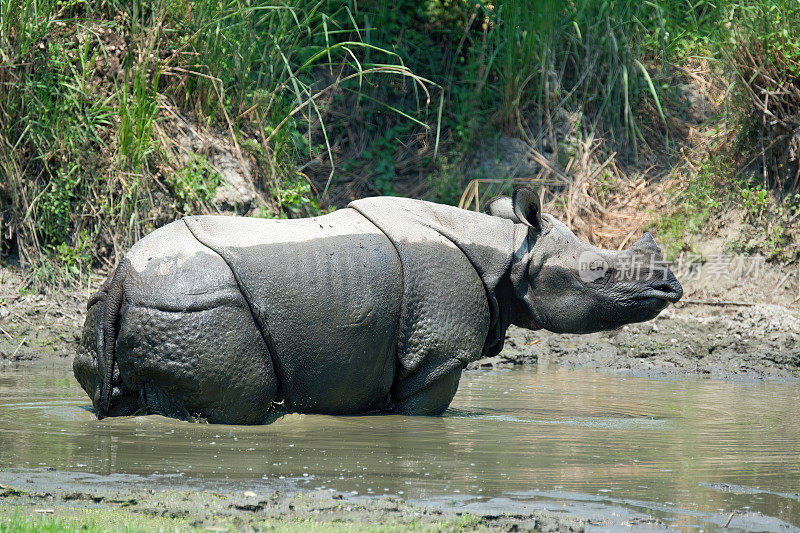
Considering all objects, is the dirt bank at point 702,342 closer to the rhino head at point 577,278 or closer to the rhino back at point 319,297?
the rhino head at point 577,278

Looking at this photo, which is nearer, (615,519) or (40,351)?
(615,519)

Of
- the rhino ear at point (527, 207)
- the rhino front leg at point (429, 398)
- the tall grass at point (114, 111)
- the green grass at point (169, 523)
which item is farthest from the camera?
the tall grass at point (114, 111)

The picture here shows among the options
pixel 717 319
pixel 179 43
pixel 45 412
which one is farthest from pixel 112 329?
pixel 717 319

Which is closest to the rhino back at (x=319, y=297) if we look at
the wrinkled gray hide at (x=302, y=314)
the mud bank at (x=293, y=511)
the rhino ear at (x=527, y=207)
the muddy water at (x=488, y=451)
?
the wrinkled gray hide at (x=302, y=314)

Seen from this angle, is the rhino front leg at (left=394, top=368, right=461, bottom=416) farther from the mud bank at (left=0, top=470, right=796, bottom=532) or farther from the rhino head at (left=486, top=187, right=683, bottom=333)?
the mud bank at (left=0, top=470, right=796, bottom=532)

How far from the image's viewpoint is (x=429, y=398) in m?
5.76

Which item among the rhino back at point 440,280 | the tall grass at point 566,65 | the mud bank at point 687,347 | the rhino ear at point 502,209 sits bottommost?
the mud bank at point 687,347

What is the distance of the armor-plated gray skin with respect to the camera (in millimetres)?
5148

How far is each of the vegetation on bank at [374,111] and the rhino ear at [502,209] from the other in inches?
84.1

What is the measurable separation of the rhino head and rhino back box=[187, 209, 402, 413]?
85 cm

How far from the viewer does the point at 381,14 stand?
11.2 m

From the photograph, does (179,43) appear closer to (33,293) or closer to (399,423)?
(33,293)

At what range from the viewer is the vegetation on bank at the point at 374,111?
8.54m

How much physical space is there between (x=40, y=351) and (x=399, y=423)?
3.55 meters
